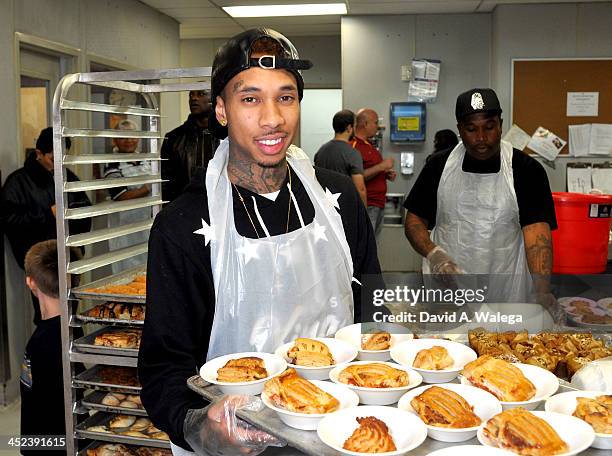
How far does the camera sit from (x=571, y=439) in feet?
3.27

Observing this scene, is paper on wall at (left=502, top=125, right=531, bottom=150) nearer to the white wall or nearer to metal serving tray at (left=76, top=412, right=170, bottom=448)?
the white wall

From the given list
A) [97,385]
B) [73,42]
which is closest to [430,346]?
[97,385]

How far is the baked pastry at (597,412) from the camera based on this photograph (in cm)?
100

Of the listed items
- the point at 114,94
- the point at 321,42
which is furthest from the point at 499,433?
the point at 321,42

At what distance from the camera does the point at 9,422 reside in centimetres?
393

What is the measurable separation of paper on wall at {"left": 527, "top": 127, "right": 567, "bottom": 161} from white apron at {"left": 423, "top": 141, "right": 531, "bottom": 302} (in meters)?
3.91

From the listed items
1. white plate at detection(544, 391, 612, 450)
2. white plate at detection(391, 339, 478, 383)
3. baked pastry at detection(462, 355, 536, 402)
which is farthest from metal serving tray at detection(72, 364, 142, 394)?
white plate at detection(544, 391, 612, 450)

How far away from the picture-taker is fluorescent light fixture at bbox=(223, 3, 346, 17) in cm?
667

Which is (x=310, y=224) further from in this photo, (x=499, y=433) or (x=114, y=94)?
(x=114, y=94)

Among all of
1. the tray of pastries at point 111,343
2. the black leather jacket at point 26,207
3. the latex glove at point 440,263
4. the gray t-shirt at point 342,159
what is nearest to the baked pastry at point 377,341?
the latex glove at point 440,263

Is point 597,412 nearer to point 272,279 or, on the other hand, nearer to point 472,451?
point 472,451

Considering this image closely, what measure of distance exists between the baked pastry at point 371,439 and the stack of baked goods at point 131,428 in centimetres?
193

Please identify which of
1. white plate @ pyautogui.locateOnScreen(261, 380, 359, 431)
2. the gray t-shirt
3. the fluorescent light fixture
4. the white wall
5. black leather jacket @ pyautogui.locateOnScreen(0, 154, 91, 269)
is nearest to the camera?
white plate @ pyautogui.locateOnScreen(261, 380, 359, 431)

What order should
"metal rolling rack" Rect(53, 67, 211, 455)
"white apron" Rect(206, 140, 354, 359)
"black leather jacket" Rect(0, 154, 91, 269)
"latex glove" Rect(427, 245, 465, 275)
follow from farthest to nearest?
"black leather jacket" Rect(0, 154, 91, 269) → "metal rolling rack" Rect(53, 67, 211, 455) → "latex glove" Rect(427, 245, 465, 275) → "white apron" Rect(206, 140, 354, 359)
